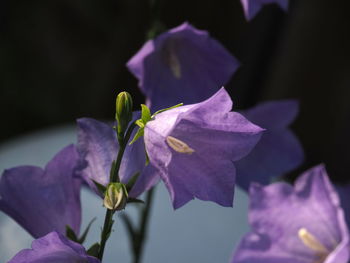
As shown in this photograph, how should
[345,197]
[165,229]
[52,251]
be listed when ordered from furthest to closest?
[165,229]
[345,197]
[52,251]

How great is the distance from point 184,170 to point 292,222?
122 mm

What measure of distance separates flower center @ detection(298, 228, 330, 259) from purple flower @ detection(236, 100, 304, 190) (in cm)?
10

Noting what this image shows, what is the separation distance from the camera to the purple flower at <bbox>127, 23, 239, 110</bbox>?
0.62 metres

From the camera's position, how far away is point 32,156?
1.03 m

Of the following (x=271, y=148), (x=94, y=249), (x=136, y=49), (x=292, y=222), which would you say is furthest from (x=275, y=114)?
(x=136, y=49)

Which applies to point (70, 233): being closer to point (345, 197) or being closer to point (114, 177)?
point (114, 177)

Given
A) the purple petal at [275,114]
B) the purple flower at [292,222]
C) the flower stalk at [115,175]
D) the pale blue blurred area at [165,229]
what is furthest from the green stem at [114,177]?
the pale blue blurred area at [165,229]

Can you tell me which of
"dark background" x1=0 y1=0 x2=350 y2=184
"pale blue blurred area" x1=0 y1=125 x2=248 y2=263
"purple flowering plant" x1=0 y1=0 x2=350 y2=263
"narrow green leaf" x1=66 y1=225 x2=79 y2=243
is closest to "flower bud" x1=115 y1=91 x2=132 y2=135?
"purple flowering plant" x1=0 y1=0 x2=350 y2=263

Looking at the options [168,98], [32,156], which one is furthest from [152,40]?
[32,156]

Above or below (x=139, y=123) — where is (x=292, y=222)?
below

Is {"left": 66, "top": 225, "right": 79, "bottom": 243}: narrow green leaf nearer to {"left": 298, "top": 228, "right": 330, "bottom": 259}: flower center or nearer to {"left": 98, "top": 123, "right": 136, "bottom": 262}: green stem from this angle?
{"left": 98, "top": 123, "right": 136, "bottom": 262}: green stem

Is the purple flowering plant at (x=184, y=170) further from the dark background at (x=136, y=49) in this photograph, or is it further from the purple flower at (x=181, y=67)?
the dark background at (x=136, y=49)

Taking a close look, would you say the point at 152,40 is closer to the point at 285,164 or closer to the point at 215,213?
the point at 285,164

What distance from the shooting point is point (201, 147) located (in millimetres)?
464
